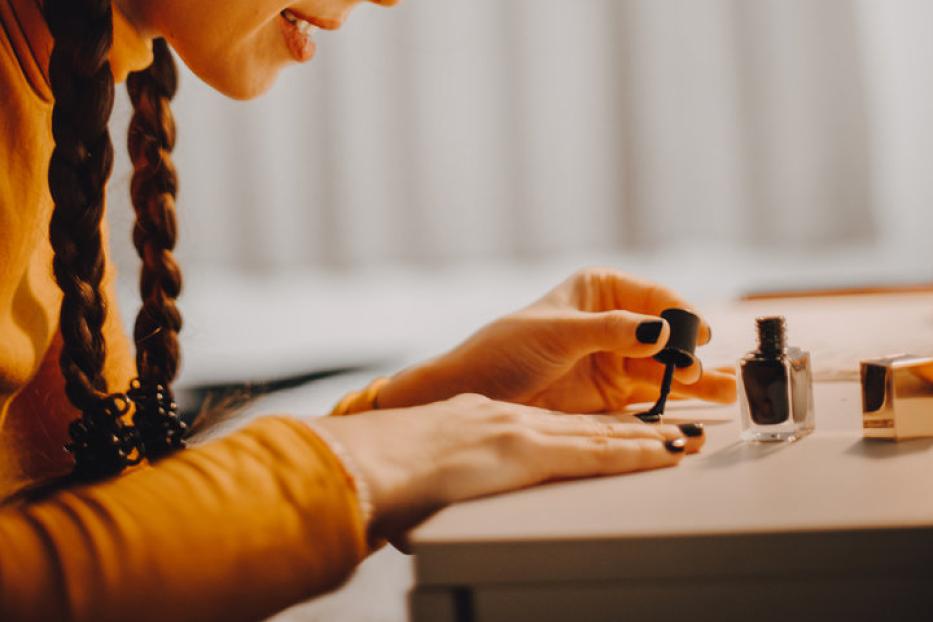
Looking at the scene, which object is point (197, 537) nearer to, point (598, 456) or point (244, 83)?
point (598, 456)

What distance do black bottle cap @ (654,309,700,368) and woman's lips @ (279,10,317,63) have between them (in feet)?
1.48

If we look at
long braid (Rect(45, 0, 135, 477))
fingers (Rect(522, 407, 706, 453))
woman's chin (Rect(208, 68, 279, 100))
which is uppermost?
woman's chin (Rect(208, 68, 279, 100))

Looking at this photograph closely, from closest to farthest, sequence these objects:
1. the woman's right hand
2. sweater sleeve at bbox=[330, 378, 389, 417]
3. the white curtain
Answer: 1. the woman's right hand
2. sweater sleeve at bbox=[330, 378, 389, 417]
3. the white curtain

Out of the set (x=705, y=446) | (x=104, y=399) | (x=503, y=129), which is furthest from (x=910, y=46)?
(x=104, y=399)

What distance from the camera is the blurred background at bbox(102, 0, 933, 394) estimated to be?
81.7 inches

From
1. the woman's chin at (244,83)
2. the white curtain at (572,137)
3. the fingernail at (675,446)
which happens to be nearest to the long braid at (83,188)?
the woman's chin at (244,83)

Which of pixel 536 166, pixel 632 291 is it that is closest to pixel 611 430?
pixel 632 291

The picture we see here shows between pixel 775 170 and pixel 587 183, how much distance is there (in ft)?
1.40

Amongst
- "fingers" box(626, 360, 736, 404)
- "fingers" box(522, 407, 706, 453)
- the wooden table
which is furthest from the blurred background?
the wooden table

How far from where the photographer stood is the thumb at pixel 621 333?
0.64 metres

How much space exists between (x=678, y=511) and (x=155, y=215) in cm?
61

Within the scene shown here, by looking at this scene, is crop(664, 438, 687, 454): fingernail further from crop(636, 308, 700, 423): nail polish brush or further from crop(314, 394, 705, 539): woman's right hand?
crop(636, 308, 700, 423): nail polish brush

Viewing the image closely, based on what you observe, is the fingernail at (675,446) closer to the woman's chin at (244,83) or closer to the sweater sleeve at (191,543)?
the sweater sleeve at (191,543)

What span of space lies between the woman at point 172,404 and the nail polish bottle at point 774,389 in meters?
0.06
